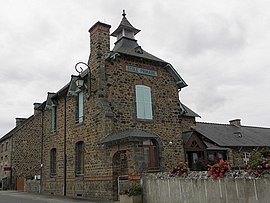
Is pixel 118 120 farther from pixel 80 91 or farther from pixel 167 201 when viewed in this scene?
pixel 167 201

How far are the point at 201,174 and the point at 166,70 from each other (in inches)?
388

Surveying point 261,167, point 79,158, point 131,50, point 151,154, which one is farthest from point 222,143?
point 261,167

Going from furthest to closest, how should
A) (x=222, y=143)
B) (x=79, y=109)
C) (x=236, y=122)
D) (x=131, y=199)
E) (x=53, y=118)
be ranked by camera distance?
(x=236, y=122), (x=222, y=143), (x=53, y=118), (x=79, y=109), (x=131, y=199)

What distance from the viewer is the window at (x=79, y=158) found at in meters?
18.2

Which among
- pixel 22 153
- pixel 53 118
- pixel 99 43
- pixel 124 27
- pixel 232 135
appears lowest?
pixel 22 153

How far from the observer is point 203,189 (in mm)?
9703

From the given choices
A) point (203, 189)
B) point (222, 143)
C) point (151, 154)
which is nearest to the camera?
point (203, 189)

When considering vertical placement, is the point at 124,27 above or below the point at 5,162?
above

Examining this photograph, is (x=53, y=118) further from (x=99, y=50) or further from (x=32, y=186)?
(x=99, y=50)

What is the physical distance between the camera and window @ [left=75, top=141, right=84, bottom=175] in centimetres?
1823

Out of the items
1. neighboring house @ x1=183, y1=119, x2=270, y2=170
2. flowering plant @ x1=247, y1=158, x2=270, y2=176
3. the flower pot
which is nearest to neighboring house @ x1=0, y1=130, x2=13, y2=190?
neighboring house @ x1=183, y1=119, x2=270, y2=170

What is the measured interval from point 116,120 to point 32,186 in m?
12.9

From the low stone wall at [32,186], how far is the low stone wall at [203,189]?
13976 millimetres

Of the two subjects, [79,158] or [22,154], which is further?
[22,154]
